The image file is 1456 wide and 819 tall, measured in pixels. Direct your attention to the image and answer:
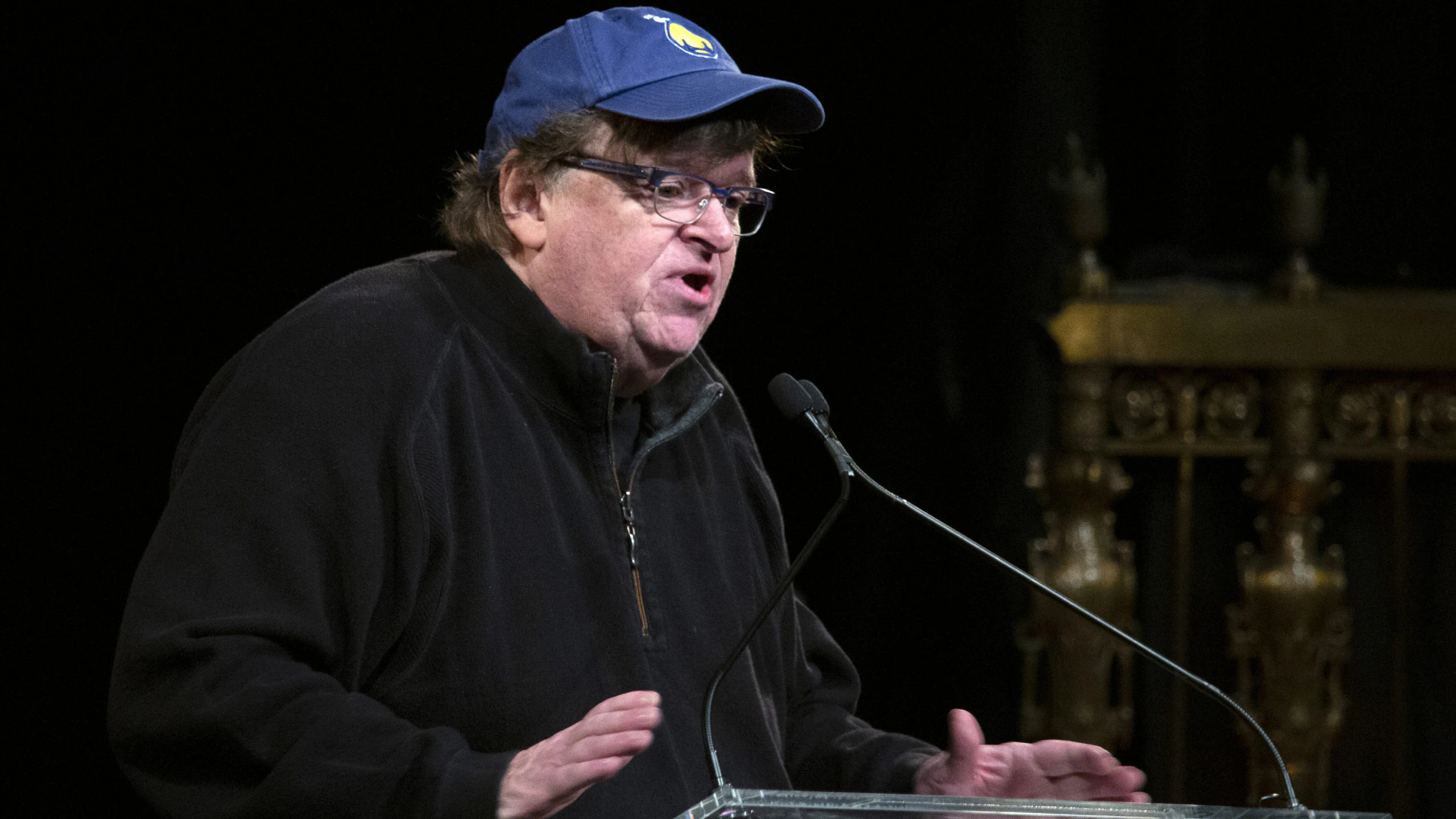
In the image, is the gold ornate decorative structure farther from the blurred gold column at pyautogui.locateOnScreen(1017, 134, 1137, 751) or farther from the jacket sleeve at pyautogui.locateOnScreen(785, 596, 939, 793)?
the jacket sleeve at pyautogui.locateOnScreen(785, 596, 939, 793)

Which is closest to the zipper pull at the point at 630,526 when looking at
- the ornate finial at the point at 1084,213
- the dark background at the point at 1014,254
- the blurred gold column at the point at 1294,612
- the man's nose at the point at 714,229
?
the man's nose at the point at 714,229

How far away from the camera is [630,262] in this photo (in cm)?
149

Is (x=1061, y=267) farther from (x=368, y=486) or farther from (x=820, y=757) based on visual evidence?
(x=368, y=486)

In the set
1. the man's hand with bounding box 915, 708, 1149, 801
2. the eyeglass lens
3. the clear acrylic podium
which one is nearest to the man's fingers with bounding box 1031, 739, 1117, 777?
the man's hand with bounding box 915, 708, 1149, 801

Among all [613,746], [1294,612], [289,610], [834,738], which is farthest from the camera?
[1294,612]

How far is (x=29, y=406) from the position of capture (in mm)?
2217

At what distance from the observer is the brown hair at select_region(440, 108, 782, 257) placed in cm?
149

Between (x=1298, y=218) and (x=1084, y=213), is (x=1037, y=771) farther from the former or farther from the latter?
(x=1298, y=218)

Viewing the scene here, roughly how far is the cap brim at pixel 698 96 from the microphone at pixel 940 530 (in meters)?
0.28

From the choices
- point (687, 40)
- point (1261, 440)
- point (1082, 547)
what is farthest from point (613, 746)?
point (1261, 440)

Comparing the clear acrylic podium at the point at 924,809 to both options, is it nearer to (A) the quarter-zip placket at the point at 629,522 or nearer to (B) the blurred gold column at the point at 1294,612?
(A) the quarter-zip placket at the point at 629,522

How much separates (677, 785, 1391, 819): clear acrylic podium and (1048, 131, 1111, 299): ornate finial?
1782 mm

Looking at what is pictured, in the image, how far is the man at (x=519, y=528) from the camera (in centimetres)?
121

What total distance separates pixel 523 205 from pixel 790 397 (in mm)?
356
